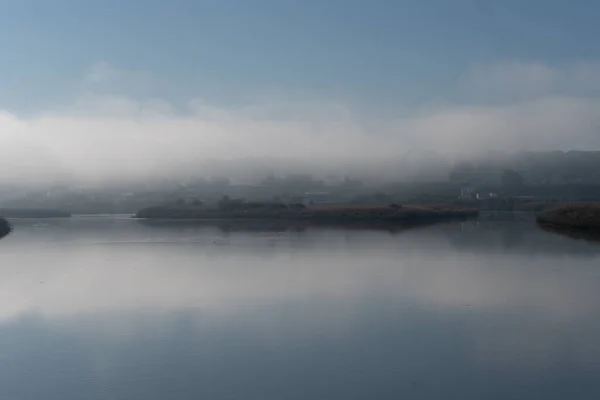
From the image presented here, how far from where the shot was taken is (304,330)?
569 centimetres

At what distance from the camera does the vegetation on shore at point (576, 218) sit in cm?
1953

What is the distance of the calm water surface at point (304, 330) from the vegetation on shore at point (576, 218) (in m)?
8.91

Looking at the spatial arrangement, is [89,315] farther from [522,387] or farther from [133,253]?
[133,253]

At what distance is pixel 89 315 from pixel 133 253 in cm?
744

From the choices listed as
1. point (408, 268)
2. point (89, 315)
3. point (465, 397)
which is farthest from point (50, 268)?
point (465, 397)

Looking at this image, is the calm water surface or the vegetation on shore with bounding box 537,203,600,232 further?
the vegetation on shore with bounding box 537,203,600,232

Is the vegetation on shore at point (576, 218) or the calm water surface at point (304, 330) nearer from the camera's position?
the calm water surface at point (304, 330)

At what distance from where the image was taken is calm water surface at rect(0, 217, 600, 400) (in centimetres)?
424

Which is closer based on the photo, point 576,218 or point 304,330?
point 304,330

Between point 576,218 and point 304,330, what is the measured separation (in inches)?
679

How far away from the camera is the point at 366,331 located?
5660 millimetres

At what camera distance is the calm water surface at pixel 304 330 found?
4.24 meters

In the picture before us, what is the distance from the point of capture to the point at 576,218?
20.6 metres

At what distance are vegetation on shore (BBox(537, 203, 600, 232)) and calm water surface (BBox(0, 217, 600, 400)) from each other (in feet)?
29.2
